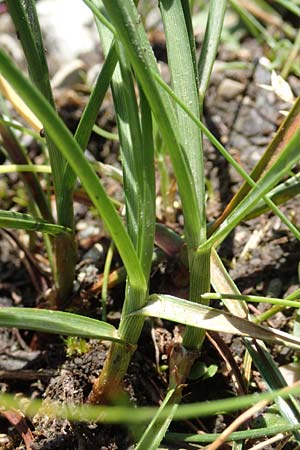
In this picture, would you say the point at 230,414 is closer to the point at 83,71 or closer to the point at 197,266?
the point at 197,266

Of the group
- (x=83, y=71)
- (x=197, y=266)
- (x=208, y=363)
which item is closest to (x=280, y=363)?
(x=208, y=363)

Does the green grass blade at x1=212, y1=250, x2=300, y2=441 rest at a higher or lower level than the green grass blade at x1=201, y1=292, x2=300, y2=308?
lower

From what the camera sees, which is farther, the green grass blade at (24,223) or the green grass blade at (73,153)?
the green grass blade at (24,223)

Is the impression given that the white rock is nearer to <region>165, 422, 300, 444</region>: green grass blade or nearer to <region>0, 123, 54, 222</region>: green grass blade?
<region>0, 123, 54, 222</region>: green grass blade


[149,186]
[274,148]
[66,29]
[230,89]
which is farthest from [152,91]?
[66,29]

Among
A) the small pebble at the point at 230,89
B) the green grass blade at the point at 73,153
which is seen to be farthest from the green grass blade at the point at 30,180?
the small pebble at the point at 230,89

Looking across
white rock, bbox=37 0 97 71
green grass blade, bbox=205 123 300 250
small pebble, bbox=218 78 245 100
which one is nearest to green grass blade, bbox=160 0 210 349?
green grass blade, bbox=205 123 300 250

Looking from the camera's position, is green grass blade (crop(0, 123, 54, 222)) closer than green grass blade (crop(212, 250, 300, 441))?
No

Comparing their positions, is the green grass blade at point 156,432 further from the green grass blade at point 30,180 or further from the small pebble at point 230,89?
the small pebble at point 230,89
